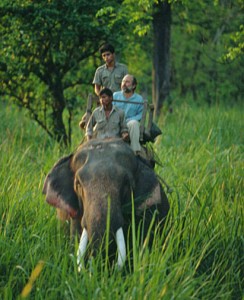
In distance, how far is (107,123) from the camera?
732 centimetres

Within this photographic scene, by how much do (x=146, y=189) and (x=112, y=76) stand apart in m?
2.42

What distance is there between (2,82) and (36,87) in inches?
24.8

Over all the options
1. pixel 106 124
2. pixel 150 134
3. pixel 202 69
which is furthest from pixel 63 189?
pixel 202 69

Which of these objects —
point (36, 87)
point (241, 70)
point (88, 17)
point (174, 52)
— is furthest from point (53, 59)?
point (174, 52)

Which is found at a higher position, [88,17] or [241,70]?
[88,17]

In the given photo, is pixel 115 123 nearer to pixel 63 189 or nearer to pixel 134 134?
pixel 134 134

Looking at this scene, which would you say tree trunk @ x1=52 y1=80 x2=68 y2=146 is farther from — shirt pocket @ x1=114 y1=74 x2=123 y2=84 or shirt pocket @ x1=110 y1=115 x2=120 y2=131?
shirt pocket @ x1=110 y1=115 x2=120 y2=131

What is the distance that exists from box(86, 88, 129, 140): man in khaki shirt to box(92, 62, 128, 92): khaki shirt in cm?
164

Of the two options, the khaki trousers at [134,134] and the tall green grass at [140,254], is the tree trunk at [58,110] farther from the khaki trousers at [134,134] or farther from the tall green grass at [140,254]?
the khaki trousers at [134,134]

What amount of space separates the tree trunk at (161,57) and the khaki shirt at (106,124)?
9330 millimetres

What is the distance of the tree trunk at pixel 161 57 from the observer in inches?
656

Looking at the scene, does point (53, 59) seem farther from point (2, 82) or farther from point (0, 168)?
point (0, 168)

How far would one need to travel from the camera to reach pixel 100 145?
679cm

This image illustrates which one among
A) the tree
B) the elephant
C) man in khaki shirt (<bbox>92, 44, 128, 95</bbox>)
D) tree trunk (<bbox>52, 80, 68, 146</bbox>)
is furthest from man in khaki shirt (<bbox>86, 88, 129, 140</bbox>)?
tree trunk (<bbox>52, 80, 68, 146</bbox>)
